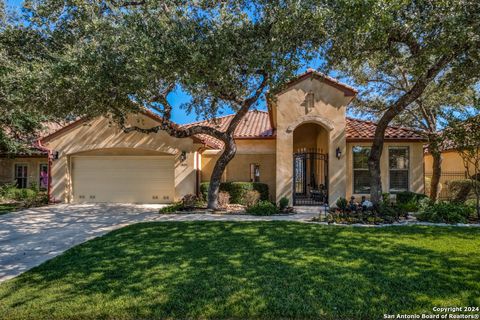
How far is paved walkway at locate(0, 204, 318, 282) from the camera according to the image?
7.16m

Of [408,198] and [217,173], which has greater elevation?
[217,173]

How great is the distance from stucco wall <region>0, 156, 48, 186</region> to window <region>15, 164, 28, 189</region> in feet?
0.73

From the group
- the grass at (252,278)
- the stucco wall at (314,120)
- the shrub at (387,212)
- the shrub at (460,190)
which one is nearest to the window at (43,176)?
the grass at (252,278)

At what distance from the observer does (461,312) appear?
427 centimetres

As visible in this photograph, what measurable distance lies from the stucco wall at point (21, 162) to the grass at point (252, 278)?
51.7ft

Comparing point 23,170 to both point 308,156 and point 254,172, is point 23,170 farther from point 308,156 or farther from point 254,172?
point 308,156

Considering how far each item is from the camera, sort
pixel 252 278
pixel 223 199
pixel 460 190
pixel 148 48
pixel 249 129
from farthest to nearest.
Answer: pixel 249 129 → pixel 460 190 → pixel 223 199 → pixel 148 48 → pixel 252 278

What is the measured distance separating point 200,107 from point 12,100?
294 inches

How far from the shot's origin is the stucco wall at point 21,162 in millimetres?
20453

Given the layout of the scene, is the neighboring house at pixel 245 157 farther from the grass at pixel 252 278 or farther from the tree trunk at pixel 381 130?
the grass at pixel 252 278

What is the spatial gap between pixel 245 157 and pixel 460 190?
39.2 feet

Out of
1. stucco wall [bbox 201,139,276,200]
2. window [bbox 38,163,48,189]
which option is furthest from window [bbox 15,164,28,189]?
stucco wall [bbox 201,139,276,200]

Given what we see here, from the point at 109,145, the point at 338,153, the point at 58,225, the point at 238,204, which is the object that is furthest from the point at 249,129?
the point at 58,225

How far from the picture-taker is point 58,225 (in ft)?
34.8
